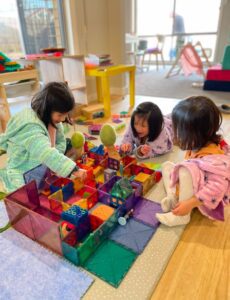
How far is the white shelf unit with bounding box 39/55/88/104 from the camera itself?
193 centimetres

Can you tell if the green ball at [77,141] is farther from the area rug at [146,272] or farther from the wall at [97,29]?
the wall at [97,29]

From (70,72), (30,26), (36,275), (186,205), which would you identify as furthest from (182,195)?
(30,26)

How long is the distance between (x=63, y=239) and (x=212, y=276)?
45cm

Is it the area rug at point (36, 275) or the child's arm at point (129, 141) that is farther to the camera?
the child's arm at point (129, 141)

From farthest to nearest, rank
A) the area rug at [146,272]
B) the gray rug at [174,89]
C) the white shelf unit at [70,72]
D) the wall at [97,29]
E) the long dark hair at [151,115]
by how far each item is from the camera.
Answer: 1. the gray rug at [174,89]
2. the wall at [97,29]
3. the white shelf unit at [70,72]
4. the long dark hair at [151,115]
5. the area rug at [146,272]

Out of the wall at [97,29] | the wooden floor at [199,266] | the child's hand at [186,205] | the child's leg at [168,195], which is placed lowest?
the wooden floor at [199,266]

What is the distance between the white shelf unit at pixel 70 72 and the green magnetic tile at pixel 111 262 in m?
1.55

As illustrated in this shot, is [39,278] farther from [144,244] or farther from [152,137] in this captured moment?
[152,137]

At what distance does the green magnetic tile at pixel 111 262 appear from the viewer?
670mm

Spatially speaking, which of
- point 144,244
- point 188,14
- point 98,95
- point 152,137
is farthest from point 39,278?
point 188,14

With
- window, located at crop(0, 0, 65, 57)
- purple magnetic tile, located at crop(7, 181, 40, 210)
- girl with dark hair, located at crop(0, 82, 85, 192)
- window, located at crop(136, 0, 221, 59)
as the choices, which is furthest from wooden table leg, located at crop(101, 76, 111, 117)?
window, located at crop(136, 0, 221, 59)

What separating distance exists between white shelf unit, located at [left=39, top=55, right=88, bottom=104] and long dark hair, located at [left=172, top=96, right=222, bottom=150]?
141 cm

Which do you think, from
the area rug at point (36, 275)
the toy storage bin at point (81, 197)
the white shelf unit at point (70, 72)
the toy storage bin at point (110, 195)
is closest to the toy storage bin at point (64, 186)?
the toy storage bin at point (81, 197)

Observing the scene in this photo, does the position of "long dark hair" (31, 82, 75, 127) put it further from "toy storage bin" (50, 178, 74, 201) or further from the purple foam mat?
the purple foam mat
